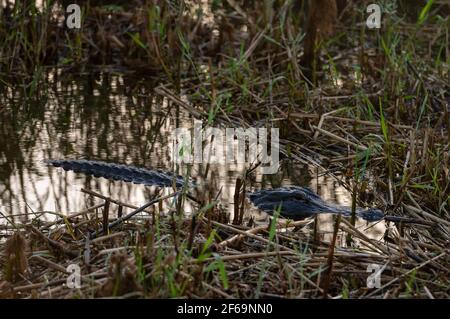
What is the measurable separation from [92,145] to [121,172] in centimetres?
82

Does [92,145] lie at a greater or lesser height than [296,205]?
greater

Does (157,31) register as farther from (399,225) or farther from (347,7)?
(399,225)

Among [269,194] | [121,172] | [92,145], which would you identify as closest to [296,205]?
[269,194]

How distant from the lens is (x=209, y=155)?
17.7 feet

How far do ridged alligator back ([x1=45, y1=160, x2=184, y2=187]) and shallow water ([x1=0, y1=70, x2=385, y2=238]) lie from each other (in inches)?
1.9

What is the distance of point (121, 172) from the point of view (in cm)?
489

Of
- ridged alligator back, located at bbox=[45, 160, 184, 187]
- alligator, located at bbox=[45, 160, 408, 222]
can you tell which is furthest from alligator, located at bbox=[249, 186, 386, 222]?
ridged alligator back, located at bbox=[45, 160, 184, 187]

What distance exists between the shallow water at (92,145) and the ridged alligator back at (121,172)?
5cm

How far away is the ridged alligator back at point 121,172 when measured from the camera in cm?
483

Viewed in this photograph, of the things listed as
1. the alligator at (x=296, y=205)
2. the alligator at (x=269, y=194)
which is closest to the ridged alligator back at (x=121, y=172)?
the alligator at (x=269, y=194)

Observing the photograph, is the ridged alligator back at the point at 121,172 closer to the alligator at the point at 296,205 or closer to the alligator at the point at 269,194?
the alligator at the point at 269,194

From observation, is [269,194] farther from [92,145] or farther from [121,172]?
[92,145]

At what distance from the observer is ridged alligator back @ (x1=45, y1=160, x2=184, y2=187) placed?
190 inches

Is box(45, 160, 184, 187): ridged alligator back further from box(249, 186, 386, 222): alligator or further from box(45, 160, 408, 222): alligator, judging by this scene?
box(249, 186, 386, 222): alligator
